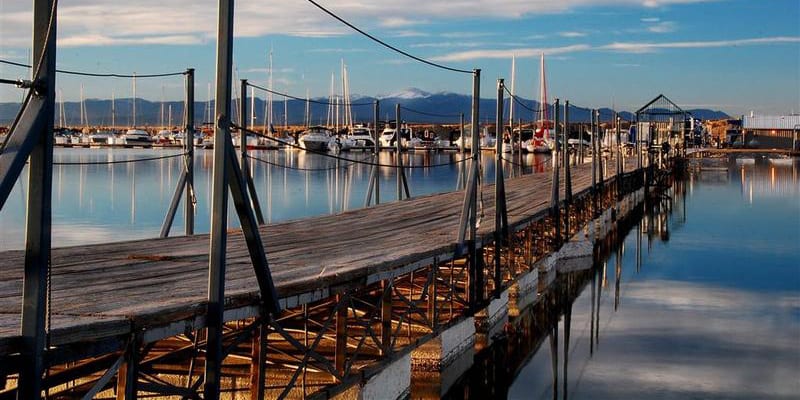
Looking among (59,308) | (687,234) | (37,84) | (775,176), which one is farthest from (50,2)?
(775,176)

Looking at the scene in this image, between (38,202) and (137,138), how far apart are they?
467 ft

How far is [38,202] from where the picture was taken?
575 centimetres

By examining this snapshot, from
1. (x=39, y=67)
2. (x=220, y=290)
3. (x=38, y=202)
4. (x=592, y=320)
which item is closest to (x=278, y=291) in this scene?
(x=220, y=290)

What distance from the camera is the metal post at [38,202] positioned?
18.7 ft

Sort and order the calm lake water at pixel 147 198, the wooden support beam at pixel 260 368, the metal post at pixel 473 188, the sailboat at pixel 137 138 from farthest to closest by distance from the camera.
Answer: the sailboat at pixel 137 138, the calm lake water at pixel 147 198, the metal post at pixel 473 188, the wooden support beam at pixel 260 368

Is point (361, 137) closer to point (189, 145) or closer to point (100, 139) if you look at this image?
point (100, 139)

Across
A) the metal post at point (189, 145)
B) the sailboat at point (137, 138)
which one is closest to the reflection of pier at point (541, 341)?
the metal post at point (189, 145)

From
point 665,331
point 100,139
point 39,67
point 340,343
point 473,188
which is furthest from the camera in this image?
point 100,139

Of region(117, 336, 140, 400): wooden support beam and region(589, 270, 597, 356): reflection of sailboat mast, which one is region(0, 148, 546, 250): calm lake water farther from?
region(117, 336, 140, 400): wooden support beam

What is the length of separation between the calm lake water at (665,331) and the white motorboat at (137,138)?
366 ft

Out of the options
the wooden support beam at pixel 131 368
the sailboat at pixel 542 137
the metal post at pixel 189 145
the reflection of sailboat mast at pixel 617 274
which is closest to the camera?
the wooden support beam at pixel 131 368

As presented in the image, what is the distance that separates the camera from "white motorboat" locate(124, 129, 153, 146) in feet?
467

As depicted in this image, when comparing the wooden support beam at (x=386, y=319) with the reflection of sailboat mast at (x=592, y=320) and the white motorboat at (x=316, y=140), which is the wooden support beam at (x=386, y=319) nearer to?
the reflection of sailboat mast at (x=592, y=320)

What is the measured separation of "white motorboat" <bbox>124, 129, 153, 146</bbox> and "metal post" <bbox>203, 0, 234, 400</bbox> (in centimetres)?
13748
